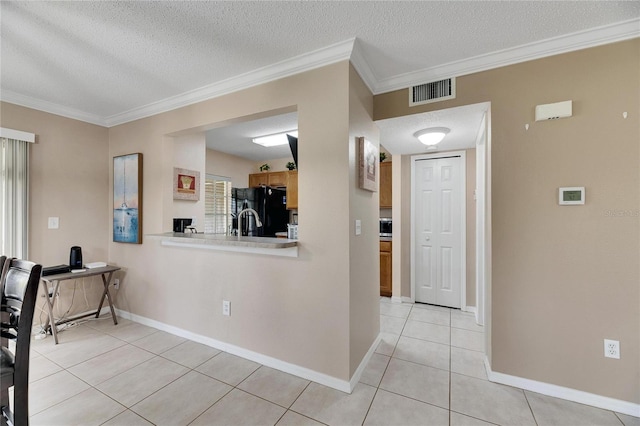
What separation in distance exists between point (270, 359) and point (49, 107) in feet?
11.6

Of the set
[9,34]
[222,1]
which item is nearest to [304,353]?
[222,1]

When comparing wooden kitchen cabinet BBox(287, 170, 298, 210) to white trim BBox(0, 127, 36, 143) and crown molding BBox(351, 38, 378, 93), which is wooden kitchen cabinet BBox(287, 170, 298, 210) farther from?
white trim BBox(0, 127, 36, 143)

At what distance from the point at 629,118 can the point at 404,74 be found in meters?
1.48

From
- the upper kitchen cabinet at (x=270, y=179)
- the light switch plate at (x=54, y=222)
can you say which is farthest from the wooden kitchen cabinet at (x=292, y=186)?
the light switch plate at (x=54, y=222)

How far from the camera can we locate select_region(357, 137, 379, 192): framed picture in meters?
2.08

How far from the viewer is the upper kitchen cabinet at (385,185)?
13.6 ft

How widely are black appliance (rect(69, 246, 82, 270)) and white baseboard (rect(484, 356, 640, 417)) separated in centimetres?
411

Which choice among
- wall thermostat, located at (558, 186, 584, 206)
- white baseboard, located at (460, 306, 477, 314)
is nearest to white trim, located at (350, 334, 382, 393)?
white baseboard, located at (460, 306, 477, 314)

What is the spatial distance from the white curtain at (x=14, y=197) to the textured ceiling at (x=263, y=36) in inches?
26.1

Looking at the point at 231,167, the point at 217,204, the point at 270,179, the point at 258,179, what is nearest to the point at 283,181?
the point at 270,179

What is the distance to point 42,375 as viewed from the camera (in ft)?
6.73

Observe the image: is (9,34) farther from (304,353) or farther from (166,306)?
(304,353)

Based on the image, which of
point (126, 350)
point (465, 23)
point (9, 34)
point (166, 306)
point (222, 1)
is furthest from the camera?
point (166, 306)

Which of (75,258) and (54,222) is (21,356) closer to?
(75,258)
